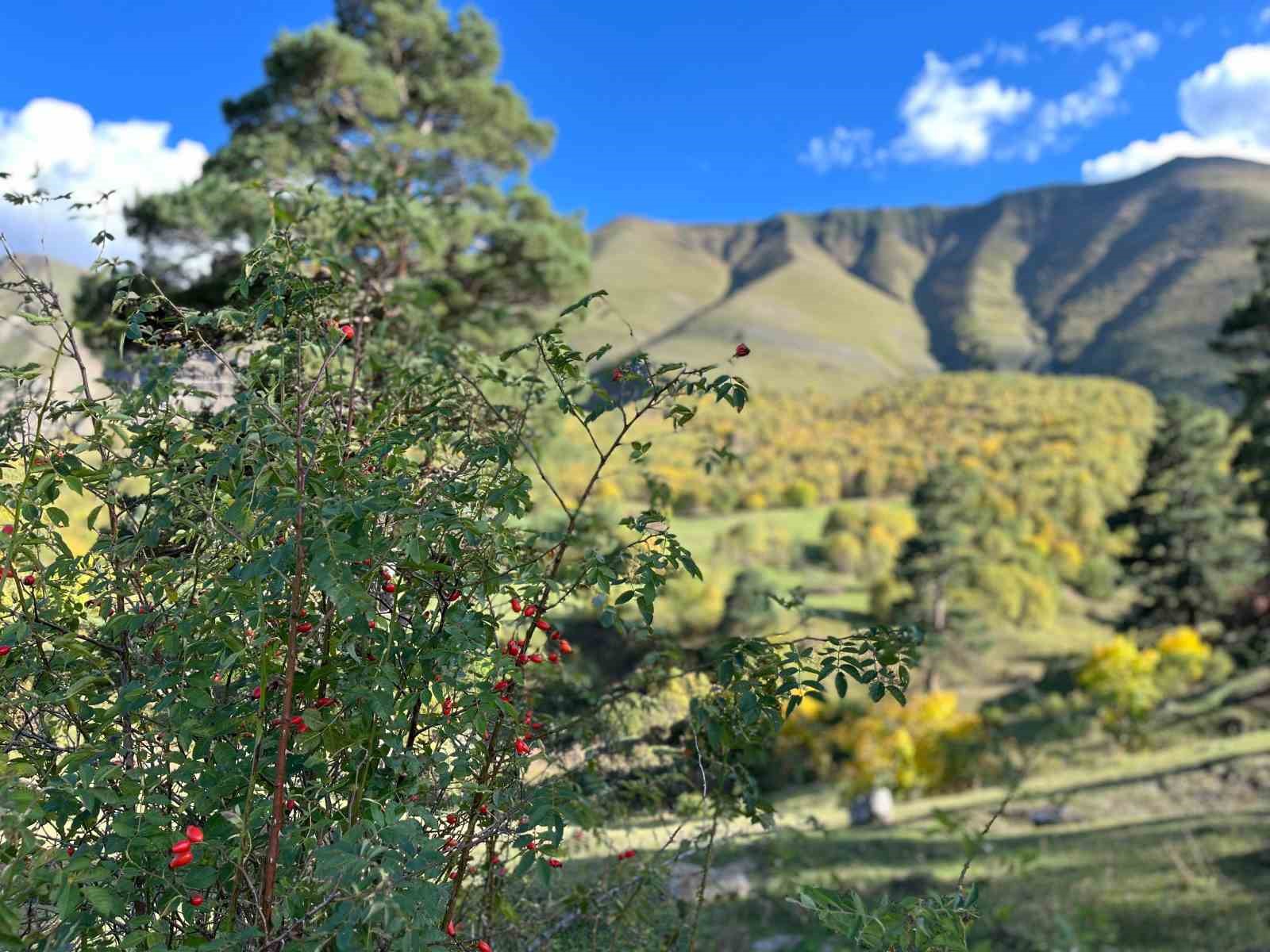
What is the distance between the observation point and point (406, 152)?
11359 millimetres

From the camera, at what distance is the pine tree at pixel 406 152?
9445 mm

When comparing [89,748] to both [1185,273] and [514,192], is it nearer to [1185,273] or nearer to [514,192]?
[514,192]

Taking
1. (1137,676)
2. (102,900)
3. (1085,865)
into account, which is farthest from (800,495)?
(102,900)

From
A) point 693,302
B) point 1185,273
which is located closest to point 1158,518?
point 1185,273

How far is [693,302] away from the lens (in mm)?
160875

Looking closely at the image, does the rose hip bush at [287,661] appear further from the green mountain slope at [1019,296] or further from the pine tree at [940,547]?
the green mountain slope at [1019,296]

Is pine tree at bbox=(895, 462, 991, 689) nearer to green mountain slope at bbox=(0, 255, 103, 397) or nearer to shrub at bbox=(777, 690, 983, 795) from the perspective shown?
shrub at bbox=(777, 690, 983, 795)

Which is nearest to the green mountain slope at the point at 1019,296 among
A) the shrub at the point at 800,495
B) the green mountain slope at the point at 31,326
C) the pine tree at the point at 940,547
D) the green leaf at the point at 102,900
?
the shrub at the point at 800,495

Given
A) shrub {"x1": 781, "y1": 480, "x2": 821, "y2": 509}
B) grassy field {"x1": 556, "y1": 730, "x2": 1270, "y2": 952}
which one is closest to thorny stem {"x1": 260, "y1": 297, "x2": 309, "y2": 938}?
grassy field {"x1": 556, "y1": 730, "x2": 1270, "y2": 952}

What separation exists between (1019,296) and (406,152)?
584ft

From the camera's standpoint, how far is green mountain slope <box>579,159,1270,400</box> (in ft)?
340

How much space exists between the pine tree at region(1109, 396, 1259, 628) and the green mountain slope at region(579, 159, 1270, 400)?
53.0 meters

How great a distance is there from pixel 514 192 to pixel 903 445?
2707 inches

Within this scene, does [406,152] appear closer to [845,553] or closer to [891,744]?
[891,744]
